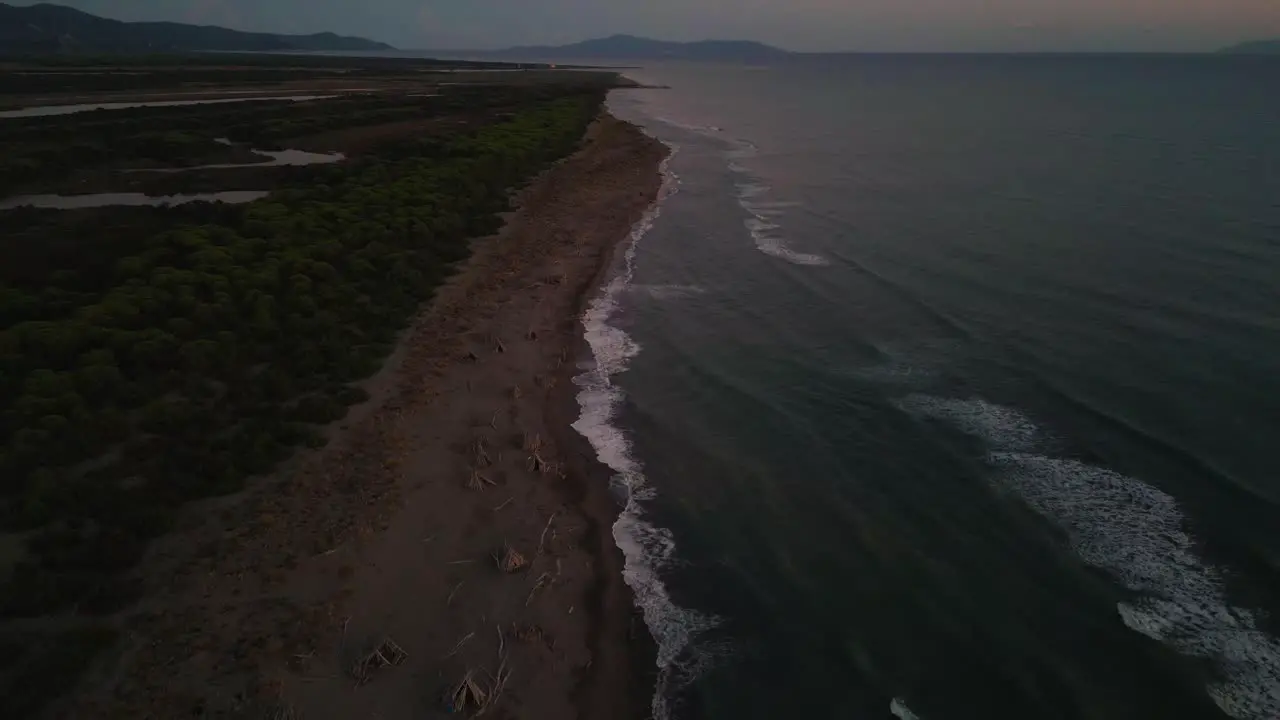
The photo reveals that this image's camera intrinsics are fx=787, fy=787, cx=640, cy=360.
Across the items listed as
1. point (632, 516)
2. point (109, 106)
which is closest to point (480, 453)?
point (632, 516)

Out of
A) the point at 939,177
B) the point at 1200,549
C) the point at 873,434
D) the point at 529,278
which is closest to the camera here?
the point at 1200,549

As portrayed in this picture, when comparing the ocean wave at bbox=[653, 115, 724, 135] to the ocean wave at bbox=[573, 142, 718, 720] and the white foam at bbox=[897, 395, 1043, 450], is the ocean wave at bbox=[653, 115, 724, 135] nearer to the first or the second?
the ocean wave at bbox=[573, 142, 718, 720]

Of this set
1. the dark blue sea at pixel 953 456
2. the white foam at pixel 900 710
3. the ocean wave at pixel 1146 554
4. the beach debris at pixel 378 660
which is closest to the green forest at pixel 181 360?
the beach debris at pixel 378 660

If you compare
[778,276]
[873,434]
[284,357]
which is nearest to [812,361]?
[873,434]

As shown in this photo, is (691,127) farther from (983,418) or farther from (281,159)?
(983,418)

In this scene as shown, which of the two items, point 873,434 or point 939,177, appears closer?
point 873,434

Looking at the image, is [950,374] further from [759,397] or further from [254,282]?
[254,282]

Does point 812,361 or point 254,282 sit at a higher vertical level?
point 254,282
